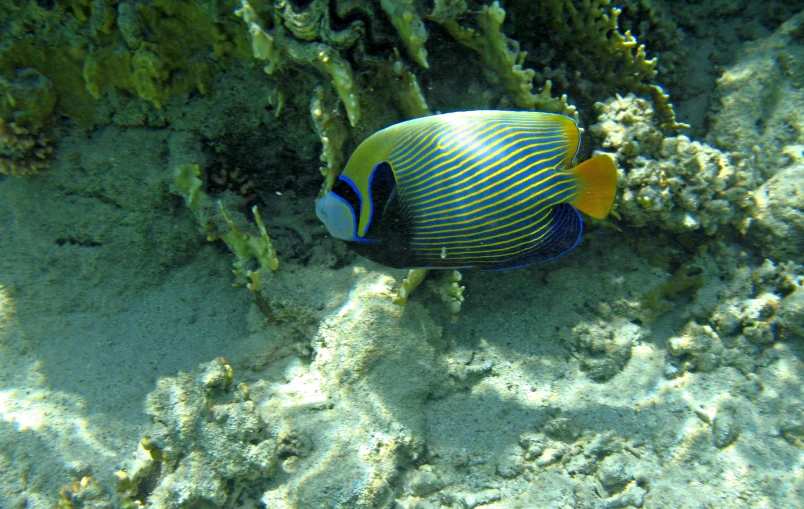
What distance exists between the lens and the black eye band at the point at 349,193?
5.84ft

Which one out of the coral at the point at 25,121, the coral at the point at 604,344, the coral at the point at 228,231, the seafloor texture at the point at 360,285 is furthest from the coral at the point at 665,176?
the coral at the point at 25,121

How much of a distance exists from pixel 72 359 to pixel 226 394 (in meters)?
1.37

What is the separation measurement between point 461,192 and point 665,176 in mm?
1815

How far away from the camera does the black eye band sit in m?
1.78

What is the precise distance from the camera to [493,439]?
2.68m

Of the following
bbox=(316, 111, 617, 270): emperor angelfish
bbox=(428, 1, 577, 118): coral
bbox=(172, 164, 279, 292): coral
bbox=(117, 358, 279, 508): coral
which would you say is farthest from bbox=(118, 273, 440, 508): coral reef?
bbox=(428, 1, 577, 118): coral

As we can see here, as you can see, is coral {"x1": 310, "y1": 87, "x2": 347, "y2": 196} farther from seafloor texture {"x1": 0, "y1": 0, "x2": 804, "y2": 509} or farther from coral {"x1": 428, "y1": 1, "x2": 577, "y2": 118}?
coral {"x1": 428, "y1": 1, "x2": 577, "y2": 118}

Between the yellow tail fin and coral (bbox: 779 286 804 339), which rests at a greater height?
the yellow tail fin

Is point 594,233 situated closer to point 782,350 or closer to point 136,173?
point 782,350

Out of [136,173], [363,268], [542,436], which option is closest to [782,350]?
[542,436]

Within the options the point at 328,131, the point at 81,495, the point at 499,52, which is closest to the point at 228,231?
the point at 328,131

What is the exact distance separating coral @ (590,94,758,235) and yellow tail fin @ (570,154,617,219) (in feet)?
3.82

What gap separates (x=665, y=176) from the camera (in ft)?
9.18

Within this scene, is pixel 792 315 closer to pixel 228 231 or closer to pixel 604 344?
pixel 604 344
